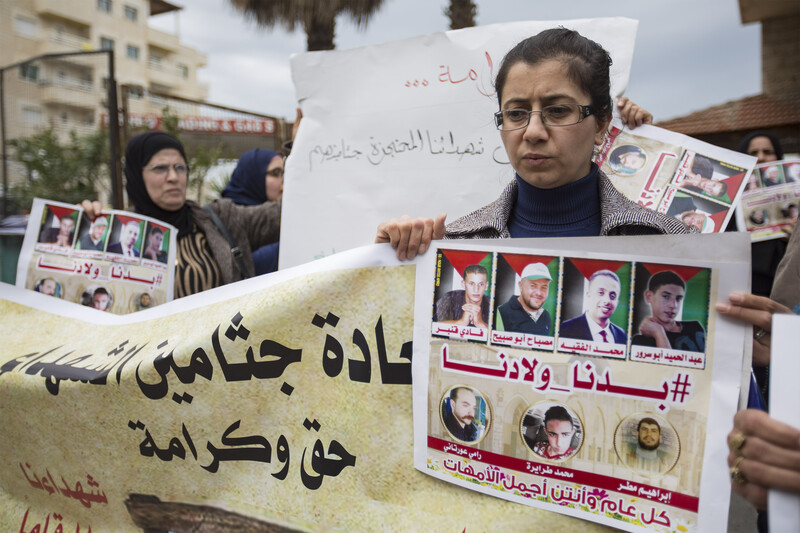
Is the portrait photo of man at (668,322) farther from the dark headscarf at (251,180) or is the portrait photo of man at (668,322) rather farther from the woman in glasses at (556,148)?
the dark headscarf at (251,180)

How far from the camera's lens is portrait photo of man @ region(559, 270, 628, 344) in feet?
2.95

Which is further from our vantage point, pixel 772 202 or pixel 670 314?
pixel 772 202

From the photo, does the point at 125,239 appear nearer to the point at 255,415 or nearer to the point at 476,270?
the point at 255,415

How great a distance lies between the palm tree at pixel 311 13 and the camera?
8016mm

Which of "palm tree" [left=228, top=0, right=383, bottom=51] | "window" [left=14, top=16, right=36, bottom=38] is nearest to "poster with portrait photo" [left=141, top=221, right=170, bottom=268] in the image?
"palm tree" [left=228, top=0, right=383, bottom=51]

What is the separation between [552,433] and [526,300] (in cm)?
23

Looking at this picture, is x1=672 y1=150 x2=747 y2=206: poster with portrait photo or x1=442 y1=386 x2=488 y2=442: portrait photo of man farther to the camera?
x1=672 y1=150 x2=747 y2=206: poster with portrait photo

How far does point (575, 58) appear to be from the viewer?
3.67 ft

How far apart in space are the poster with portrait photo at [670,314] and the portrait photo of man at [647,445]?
0.10m

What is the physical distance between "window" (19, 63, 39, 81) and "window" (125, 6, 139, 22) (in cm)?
4081

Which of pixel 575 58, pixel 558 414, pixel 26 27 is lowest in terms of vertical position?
pixel 558 414

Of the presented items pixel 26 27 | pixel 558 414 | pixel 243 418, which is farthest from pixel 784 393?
pixel 26 27

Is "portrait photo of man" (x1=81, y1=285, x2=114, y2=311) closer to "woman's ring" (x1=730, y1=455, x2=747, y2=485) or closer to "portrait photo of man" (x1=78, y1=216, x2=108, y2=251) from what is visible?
"portrait photo of man" (x1=78, y1=216, x2=108, y2=251)

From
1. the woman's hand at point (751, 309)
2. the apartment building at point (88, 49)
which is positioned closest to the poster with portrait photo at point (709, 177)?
the woman's hand at point (751, 309)
